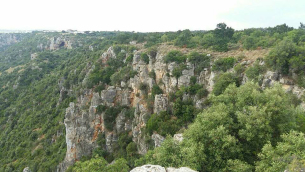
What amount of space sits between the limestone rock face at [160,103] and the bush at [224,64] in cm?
1084

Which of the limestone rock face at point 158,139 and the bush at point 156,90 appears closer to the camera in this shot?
the limestone rock face at point 158,139

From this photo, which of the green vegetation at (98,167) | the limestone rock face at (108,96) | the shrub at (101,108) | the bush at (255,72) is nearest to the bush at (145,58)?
the limestone rock face at (108,96)

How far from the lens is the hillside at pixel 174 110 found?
15398 millimetres

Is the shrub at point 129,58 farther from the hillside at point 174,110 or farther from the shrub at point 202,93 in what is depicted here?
the shrub at point 202,93

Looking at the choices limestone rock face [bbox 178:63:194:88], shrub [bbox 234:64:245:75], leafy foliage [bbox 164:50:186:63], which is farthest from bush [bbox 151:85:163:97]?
shrub [bbox 234:64:245:75]

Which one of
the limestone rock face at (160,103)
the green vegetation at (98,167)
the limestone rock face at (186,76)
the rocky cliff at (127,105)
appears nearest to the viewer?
the green vegetation at (98,167)

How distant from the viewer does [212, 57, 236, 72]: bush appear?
3175 centimetres

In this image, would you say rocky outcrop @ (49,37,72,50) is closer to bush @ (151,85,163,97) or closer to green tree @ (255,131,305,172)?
bush @ (151,85,163,97)

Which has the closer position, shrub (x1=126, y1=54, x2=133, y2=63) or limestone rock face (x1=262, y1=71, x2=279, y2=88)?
limestone rock face (x1=262, y1=71, x2=279, y2=88)

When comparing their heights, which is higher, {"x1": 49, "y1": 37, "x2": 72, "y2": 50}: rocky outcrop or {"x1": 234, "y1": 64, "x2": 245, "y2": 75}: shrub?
{"x1": 49, "y1": 37, "x2": 72, "y2": 50}: rocky outcrop

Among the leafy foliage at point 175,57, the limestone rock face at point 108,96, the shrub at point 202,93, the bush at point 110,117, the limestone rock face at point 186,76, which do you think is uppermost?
the leafy foliage at point 175,57

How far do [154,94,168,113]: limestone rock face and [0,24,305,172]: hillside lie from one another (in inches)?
7.7

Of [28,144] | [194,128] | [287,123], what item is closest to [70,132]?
[28,144]

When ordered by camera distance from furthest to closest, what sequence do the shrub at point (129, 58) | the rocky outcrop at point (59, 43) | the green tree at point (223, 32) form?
the rocky outcrop at point (59, 43) < the shrub at point (129, 58) < the green tree at point (223, 32)
